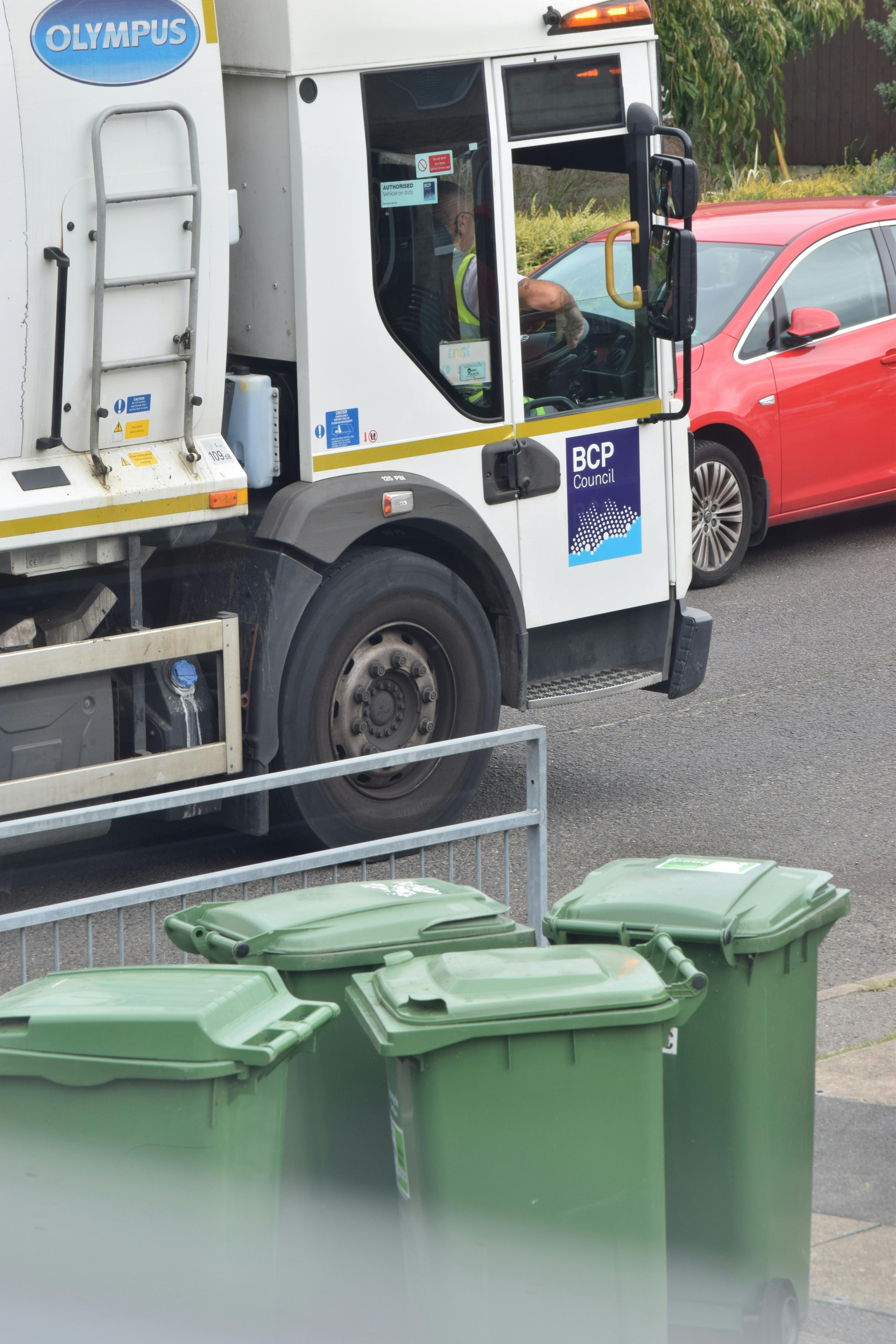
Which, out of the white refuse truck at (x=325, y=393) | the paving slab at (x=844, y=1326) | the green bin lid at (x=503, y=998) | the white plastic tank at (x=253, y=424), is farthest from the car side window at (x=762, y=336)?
the green bin lid at (x=503, y=998)

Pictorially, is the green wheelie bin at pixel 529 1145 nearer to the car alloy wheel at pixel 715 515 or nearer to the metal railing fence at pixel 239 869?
the metal railing fence at pixel 239 869

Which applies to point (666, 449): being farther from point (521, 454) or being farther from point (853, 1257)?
point (853, 1257)

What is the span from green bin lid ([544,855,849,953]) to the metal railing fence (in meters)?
0.33

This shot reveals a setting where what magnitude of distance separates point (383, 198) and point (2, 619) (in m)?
1.82

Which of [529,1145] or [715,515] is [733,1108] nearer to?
[529,1145]

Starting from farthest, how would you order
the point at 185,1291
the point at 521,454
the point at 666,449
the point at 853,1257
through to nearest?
the point at 666,449
the point at 521,454
the point at 853,1257
the point at 185,1291

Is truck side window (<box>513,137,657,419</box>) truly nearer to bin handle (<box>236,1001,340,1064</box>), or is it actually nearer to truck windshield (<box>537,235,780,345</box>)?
truck windshield (<box>537,235,780,345</box>)

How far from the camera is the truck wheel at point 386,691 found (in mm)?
5832

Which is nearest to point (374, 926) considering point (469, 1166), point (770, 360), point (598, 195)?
point (469, 1166)

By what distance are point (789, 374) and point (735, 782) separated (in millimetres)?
3794

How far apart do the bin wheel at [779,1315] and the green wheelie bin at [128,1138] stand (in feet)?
3.29

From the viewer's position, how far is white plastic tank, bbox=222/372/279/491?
5.62m

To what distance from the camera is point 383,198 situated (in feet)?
18.8

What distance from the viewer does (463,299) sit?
5996mm
